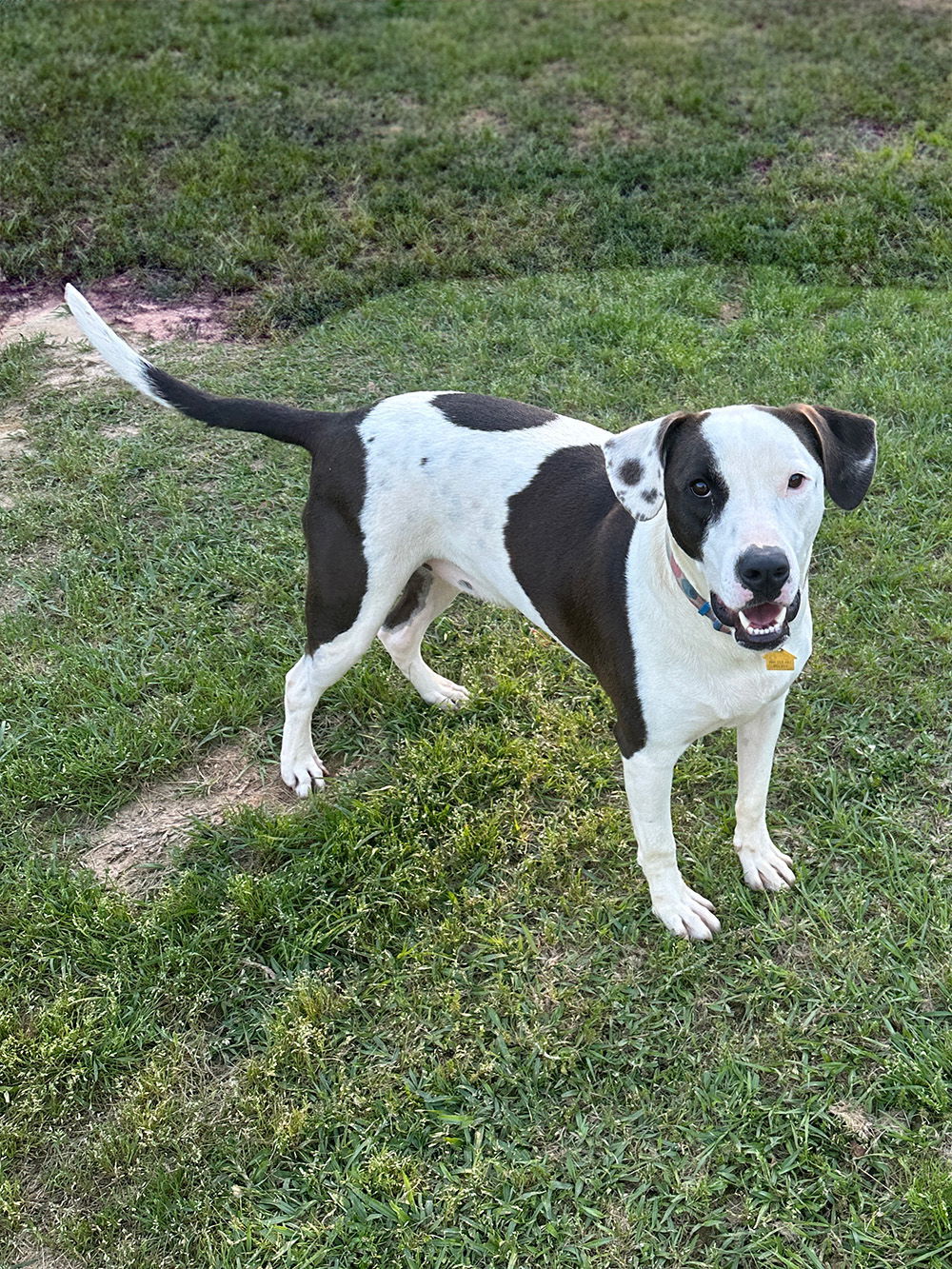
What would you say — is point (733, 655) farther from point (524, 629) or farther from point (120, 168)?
point (120, 168)

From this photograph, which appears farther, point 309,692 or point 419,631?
point 419,631

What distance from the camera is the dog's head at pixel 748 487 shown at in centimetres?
234

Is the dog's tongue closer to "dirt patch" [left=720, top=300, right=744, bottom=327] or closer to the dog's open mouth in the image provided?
the dog's open mouth

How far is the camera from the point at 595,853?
336 cm

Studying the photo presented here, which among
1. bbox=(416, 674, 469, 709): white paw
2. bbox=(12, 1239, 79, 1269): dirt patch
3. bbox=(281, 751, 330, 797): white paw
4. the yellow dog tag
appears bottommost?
bbox=(12, 1239, 79, 1269): dirt patch

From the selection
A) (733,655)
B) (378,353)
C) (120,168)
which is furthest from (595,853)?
(120,168)

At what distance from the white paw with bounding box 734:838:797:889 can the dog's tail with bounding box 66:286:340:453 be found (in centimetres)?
185

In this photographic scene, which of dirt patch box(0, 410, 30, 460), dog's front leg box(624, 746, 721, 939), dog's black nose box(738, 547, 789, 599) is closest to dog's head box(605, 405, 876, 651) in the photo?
dog's black nose box(738, 547, 789, 599)

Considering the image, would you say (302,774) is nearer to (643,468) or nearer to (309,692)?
(309,692)

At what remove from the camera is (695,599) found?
2611mm

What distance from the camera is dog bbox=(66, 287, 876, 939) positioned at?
244 centimetres

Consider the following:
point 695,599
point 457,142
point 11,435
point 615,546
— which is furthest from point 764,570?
point 457,142

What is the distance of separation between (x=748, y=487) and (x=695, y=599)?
0.33 metres

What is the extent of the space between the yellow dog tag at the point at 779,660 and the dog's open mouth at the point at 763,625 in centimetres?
16
